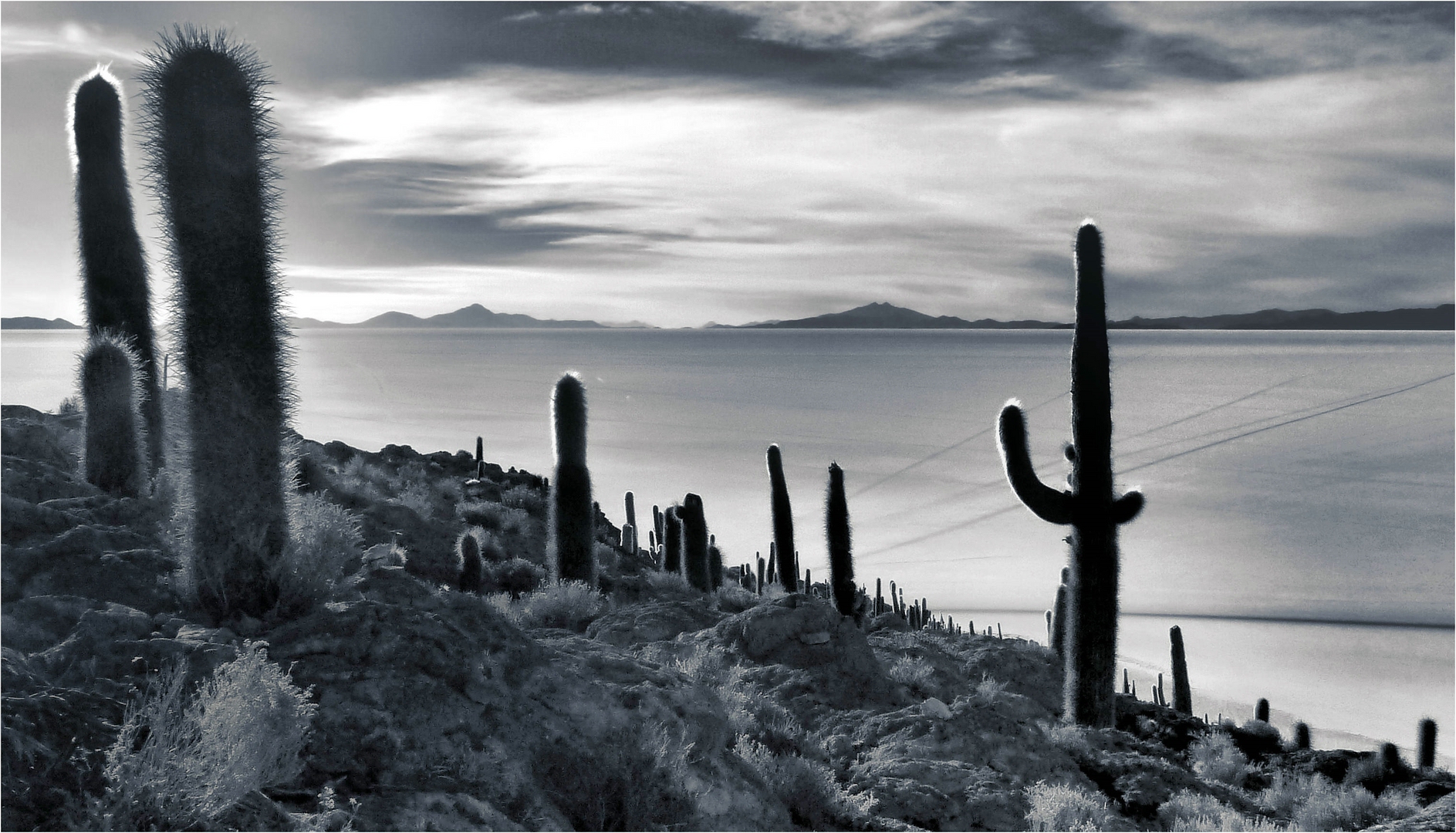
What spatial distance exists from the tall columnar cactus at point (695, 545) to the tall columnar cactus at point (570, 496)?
484 centimetres

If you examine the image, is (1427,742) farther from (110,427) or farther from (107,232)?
(107,232)

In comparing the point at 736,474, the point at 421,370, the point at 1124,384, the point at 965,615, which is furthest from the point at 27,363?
the point at 1124,384

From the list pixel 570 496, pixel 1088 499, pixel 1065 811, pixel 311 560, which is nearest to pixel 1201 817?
pixel 1065 811

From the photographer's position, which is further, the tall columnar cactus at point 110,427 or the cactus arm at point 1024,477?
the cactus arm at point 1024,477

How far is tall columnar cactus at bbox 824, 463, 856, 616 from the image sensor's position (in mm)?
20156

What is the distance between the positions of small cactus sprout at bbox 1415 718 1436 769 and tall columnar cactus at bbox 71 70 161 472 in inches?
1013

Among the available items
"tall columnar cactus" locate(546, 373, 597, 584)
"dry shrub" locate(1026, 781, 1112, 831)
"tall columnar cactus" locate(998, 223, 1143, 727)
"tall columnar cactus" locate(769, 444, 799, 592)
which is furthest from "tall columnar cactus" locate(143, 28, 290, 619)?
"tall columnar cactus" locate(769, 444, 799, 592)

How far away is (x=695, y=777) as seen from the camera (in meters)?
6.15

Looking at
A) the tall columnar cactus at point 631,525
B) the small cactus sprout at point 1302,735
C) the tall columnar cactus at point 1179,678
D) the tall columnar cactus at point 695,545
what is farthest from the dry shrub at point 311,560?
the tall columnar cactus at point 1179,678

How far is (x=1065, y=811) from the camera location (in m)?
9.26

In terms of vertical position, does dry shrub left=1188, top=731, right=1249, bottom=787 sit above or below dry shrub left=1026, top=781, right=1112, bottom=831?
below

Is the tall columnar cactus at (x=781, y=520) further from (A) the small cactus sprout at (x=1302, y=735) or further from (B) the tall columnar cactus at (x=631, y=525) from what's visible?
(A) the small cactus sprout at (x=1302, y=735)

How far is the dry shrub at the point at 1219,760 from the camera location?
1447 centimetres

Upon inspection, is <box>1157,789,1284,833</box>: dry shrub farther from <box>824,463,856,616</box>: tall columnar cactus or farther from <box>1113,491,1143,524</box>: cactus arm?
<box>824,463,856,616</box>: tall columnar cactus
